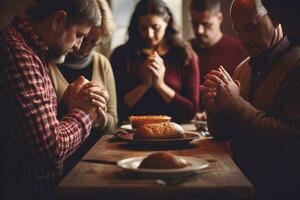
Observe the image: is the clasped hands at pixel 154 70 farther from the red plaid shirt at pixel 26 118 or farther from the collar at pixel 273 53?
the red plaid shirt at pixel 26 118

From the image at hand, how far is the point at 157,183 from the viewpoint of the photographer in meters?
1.40

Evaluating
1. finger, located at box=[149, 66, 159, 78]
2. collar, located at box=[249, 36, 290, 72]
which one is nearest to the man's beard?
collar, located at box=[249, 36, 290, 72]

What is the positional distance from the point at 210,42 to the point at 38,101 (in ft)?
9.07

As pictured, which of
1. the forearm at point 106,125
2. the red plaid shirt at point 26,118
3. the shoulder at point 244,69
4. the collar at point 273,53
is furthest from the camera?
the forearm at point 106,125

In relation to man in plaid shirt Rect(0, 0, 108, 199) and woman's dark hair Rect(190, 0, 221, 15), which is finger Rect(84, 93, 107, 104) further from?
woman's dark hair Rect(190, 0, 221, 15)

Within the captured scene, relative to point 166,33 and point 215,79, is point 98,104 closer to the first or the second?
point 215,79

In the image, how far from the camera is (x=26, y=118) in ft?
5.22

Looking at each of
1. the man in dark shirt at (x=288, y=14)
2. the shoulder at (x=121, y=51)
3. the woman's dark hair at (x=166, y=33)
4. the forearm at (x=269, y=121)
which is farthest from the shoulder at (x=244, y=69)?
the shoulder at (x=121, y=51)

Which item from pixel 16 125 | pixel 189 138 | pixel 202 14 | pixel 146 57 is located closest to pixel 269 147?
pixel 189 138

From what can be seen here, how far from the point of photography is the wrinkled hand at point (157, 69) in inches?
127

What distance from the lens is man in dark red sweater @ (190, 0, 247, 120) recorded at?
4.13 metres

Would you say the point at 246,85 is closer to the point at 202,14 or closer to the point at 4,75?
the point at 4,75

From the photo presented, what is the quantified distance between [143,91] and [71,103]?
1.39 m

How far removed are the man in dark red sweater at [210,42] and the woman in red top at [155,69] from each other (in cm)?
63
